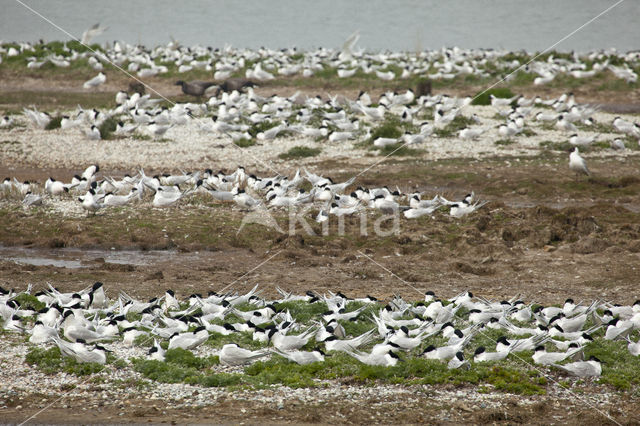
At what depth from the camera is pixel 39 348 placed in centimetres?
786

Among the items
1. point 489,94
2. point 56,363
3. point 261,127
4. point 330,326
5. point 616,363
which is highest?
point 489,94

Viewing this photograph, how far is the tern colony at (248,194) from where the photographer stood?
12.9 meters

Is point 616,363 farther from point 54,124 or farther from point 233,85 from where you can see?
point 233,85

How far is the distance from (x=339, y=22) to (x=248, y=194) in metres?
37.0

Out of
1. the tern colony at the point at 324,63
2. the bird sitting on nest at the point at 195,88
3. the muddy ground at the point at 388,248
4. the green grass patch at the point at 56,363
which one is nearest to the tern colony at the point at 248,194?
the muddy ground at the point at 388,248

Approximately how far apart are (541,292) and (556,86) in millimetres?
16392

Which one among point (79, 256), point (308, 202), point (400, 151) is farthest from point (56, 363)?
point (400, 151)

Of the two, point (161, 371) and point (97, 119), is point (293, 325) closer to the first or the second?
point (161, 371)

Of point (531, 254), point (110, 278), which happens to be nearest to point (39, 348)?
point (110, 278)

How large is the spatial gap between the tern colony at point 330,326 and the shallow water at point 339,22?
102 ft

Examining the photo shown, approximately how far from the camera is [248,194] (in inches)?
535

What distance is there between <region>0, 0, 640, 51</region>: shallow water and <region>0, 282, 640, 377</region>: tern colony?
102 feet

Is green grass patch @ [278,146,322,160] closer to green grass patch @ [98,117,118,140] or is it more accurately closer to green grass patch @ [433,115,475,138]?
green grass patch @ [433,115,475,138]

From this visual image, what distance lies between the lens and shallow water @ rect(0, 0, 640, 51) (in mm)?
41312
